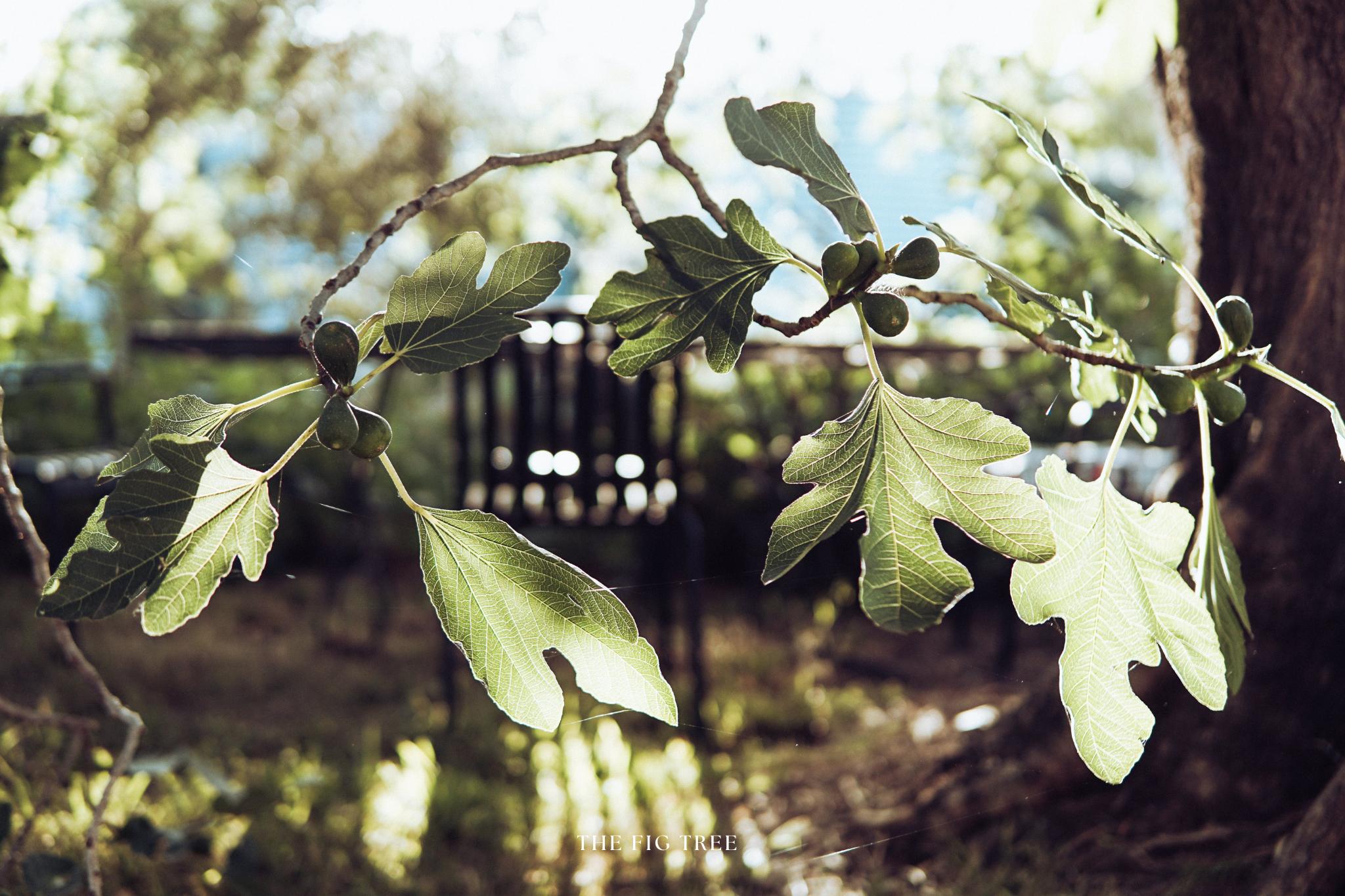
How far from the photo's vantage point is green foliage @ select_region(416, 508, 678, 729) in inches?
20.8

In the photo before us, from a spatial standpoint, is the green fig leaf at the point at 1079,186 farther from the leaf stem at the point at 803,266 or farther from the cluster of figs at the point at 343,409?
the cluster of figs at the point at 343,409

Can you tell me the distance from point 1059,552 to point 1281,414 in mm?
683

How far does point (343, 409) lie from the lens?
478mm

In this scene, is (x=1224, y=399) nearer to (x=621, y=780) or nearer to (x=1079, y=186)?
(x=1079, y=186)

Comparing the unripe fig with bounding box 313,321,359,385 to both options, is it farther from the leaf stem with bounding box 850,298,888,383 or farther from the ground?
the ground

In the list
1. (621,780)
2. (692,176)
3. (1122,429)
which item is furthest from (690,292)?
(621,780)

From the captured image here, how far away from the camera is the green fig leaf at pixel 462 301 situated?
52 centimetres

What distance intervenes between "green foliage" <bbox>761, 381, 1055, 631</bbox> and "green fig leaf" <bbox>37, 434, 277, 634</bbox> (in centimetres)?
28

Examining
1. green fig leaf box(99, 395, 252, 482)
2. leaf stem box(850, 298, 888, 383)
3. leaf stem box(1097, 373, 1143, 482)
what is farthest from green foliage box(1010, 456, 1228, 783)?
green fig leaf box(99, 395, 252, 482)

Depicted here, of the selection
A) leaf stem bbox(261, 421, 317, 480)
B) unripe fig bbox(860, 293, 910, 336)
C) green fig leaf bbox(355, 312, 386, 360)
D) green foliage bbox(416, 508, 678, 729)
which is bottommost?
green foliage bbox(416, 508, 678, 729)

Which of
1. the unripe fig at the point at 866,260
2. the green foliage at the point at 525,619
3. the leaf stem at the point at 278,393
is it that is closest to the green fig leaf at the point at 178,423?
the leaf stem at the point at 278,393

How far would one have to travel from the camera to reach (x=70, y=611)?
1.52ft

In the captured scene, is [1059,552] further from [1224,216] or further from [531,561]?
[1224,216]

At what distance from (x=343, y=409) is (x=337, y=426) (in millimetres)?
10
